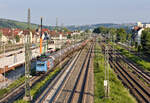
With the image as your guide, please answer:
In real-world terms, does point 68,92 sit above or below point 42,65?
below

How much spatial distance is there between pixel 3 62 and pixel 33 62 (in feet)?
49.1

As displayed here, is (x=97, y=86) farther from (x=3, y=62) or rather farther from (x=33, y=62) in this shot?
(x=33, y=62)

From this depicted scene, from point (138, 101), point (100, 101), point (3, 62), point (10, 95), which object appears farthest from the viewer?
point (3, 62)

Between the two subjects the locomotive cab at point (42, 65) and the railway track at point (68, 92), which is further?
the locomotive cab at point (42, 65)

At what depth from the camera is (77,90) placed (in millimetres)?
27953

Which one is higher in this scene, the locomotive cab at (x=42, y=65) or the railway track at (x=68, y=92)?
the locomotive cab at (x=42, y=65)

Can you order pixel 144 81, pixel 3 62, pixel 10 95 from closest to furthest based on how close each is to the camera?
pixel 10 95, pixel 144 81, pixel 3 62

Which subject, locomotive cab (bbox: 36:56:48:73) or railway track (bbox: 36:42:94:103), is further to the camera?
locomotive cab (bbox: 36:56:48:73)

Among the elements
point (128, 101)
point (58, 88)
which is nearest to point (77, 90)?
point (58, 88)

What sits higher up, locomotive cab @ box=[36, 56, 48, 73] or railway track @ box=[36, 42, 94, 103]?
locomotive cab @ box=[36, 56, 48, 73]

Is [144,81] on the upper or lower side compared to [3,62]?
lower

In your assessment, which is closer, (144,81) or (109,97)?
(109,97)

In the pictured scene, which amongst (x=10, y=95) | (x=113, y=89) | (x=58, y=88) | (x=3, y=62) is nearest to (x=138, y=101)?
(x=113, y=89)

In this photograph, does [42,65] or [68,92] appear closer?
[68,92]
